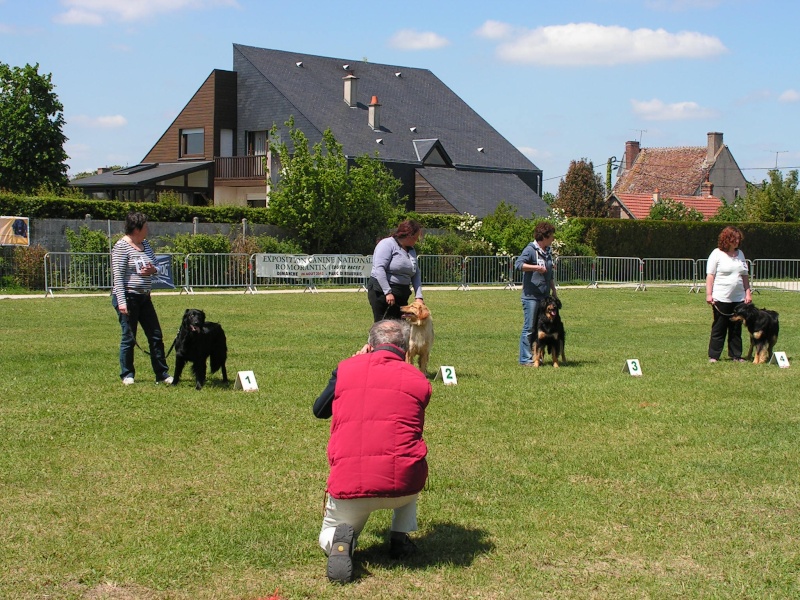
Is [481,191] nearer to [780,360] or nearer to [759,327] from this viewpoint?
[759,327]

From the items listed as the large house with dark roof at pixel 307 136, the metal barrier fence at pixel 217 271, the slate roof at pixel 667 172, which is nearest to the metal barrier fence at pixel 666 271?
the large house with dark roof at pixel 307 136

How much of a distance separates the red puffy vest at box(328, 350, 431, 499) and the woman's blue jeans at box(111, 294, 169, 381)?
5.47 m

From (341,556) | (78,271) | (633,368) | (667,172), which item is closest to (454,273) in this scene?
(78,271)

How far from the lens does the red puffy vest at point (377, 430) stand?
464 cm

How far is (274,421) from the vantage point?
322 inches

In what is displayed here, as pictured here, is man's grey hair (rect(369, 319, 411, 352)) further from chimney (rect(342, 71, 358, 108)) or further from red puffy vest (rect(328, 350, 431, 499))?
chimney (rect(342, 71, 358, 108))

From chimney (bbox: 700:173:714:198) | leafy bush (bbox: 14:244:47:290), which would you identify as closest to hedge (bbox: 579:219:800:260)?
leafy bush (bbox: 14:244:47:290)

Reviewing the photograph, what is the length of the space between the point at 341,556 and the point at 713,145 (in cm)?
7030

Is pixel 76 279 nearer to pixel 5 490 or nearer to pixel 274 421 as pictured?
pixel 274 421

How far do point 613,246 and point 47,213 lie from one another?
22.7 meters

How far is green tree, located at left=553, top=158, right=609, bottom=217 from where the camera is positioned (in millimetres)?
56531

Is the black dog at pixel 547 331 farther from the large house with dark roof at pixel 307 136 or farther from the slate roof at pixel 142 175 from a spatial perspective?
the slate roof at pixel 142 175

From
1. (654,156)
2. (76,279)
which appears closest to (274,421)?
(76,279)

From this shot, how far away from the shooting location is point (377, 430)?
185 inches
